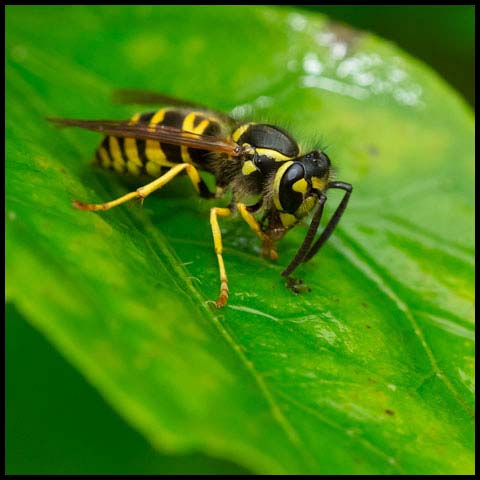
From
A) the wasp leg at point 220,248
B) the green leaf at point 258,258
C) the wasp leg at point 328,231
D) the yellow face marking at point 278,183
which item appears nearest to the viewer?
the green leaf at point 258,258

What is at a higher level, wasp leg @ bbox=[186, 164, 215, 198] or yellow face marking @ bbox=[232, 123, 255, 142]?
yellow face marking @ bbox=[232, 123, 255, 142]

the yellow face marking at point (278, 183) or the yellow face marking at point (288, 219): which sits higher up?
the yellow face marking at point (278, 183)

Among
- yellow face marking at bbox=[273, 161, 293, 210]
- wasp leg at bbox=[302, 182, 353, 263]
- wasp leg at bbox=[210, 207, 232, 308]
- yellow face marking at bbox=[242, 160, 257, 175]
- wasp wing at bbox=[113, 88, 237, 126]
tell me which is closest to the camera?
wasp leg at bbox=[210, 207, 232, 308]

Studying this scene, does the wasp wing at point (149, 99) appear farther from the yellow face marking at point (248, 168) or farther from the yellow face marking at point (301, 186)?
the yellow face marking at point (301, 186)

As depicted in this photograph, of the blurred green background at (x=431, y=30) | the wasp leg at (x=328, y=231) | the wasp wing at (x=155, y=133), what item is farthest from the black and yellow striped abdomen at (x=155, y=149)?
the blurred green background at (x=431, y=30)

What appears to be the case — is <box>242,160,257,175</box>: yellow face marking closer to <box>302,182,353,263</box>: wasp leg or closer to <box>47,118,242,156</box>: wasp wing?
<box>47,118,242,156</box>: wasp wing

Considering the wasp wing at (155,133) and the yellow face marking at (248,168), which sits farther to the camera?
the yellow face marking at (248,168)

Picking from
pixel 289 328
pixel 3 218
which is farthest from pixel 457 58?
pixel 3 218

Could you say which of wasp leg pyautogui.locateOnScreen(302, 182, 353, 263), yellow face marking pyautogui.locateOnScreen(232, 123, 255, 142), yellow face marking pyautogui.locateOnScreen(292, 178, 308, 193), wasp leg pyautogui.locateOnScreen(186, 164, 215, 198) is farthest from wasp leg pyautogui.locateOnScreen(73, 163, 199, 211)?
wasp leg pyautogui.locateOnScreen(302, 182, 353, 263)
